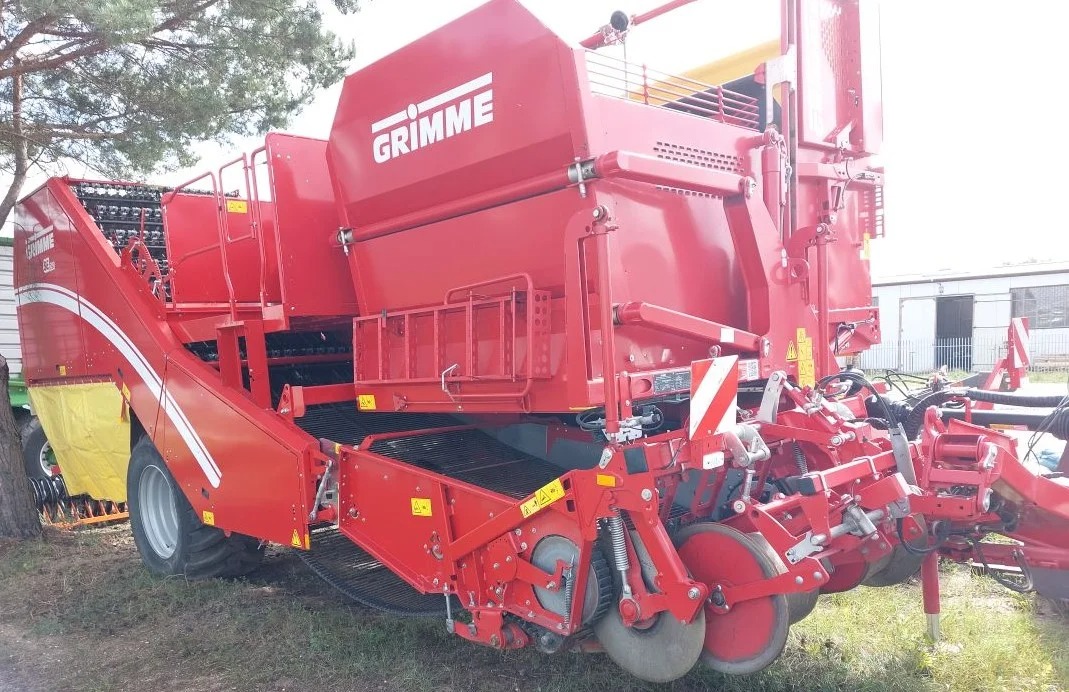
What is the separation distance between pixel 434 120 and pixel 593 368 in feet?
4.72

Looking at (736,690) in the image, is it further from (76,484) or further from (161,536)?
(76,484)

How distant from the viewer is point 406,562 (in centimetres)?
400

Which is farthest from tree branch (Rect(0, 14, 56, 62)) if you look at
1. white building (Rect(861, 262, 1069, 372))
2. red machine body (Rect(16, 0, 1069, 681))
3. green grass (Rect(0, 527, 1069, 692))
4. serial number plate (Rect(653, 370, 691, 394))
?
white building (Rect(861, 262, 1069, 372))

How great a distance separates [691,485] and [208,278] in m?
3.93

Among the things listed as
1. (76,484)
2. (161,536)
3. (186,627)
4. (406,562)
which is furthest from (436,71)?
(76,484)

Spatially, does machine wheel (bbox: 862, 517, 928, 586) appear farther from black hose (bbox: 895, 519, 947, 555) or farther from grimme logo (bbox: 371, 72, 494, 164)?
grimme logo (bbox: 371, 72, 494, 164)

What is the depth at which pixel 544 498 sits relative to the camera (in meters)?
3.38

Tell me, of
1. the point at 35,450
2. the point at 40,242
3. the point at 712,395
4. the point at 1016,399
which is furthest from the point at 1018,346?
the point at 35,450

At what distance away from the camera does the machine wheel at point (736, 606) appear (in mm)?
3082

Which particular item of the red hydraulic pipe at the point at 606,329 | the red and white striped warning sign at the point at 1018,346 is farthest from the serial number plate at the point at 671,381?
the red and white striped warning sign at the point at 1018,346

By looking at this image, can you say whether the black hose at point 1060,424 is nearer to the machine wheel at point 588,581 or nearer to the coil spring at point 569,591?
the machine wheel at point 588,581

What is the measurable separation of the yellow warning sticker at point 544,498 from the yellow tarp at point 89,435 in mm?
3686

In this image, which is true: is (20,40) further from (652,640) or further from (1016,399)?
(1016,399)

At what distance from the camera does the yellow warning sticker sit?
3.32 meters
